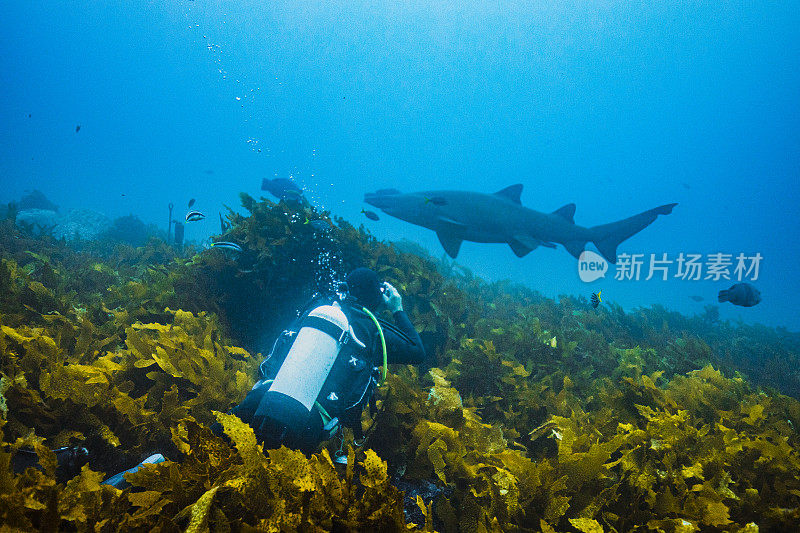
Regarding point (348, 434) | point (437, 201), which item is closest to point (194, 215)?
point (437, 201)

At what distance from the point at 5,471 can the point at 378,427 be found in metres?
2.38

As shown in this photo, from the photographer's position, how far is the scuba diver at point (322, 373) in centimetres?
205

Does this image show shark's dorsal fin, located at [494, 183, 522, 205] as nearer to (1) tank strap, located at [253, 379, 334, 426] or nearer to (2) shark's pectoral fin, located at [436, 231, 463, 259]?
(2) shark's pectoral fin, located at [436, 231, 463, 259]

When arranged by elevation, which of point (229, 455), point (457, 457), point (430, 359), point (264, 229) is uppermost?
point (264, 229)

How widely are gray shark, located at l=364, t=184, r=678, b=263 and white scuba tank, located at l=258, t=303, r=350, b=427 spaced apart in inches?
140

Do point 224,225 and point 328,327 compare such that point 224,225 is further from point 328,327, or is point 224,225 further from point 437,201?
point 328,327

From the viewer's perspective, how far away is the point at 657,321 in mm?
10805

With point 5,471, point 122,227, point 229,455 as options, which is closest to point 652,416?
point 229,455

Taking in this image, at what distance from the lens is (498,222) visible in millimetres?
5664

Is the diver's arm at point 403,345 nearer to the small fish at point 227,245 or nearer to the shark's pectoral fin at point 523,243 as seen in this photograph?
the small fish at point 227,245

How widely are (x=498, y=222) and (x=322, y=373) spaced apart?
430cm

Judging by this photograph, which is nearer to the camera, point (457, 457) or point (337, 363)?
point (337, 363)

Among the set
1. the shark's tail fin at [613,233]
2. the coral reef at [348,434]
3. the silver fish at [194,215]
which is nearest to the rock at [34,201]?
the silver fish at [194,215]

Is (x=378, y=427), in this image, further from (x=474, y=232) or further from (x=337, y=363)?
(x=474, y=232)
